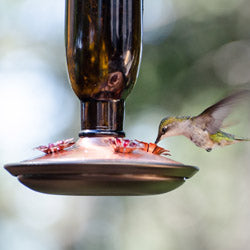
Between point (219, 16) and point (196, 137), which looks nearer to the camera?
point (196, 137)

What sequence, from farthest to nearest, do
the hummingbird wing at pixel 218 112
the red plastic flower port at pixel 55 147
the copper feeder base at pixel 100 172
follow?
1. the hummingbird wing at pixel 218 112
2. the red plastic flower port at pixel 55 147
3. the copper feeder base at pixel 100 172

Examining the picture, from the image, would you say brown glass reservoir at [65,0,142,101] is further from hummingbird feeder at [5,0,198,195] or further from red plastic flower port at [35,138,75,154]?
red plastic flower port at [35,138,75,154]

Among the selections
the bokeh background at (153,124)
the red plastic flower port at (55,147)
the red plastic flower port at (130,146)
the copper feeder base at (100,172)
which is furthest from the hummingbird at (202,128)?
the bokeh background at (153,124)

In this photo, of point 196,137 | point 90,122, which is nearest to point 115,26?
point 90,122

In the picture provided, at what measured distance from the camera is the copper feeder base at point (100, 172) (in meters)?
2.11

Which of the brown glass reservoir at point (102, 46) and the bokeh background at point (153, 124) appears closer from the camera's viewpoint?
the brown glass reservoir at point (102, 46)

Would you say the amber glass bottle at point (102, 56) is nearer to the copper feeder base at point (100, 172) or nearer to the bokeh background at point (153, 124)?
the copper feeder base at point (100, 172)

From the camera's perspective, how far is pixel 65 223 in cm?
1071

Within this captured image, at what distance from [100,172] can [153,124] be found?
6.66 m

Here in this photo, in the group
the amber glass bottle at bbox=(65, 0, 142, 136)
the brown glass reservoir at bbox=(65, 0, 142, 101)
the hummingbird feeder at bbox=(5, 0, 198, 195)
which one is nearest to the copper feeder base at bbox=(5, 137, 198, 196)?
the hummingbird feeder at bbox=(5, 0, 198, 195)

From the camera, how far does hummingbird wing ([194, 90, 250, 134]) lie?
3.35 meters

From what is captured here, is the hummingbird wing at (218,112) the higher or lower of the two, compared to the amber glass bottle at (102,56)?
lower

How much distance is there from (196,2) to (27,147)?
3.50m

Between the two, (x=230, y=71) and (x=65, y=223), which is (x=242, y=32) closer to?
(x=230, y=71)
